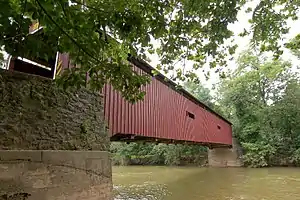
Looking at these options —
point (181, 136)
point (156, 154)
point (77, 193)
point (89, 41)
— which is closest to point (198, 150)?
point (156, 154)

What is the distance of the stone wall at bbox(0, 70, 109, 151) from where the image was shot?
2.82m

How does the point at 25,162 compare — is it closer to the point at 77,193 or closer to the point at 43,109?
the point at 43,109

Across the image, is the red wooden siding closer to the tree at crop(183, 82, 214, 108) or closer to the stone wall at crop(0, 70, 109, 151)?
the stone wall at crop(0, 70, 109, 151)

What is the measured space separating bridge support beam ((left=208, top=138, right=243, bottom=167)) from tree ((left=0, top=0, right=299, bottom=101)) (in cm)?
1502

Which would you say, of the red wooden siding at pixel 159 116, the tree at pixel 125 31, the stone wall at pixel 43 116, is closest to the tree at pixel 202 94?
the red wooden siding at pixel 159 116

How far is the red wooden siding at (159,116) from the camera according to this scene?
5.33m

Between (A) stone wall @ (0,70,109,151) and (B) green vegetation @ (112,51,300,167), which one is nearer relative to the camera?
(A) stone wall @ (0,70,109,151)

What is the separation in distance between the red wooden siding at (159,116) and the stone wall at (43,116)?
110 centimetres

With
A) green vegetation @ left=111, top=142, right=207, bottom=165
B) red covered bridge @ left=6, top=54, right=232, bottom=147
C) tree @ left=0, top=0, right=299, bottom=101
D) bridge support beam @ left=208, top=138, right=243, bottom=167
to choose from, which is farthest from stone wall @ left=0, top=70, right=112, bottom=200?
green vegetation @ left=111, top=142, right=207, bottom=165

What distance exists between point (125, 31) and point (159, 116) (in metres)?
5.64

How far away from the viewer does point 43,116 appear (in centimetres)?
315

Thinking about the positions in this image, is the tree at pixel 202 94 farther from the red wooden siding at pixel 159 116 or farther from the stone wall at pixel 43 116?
the stone wall at pixel 43 116

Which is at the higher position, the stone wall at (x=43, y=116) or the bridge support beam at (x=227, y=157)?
the stone wall at (x=43, y=116)

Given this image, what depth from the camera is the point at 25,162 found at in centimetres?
278
